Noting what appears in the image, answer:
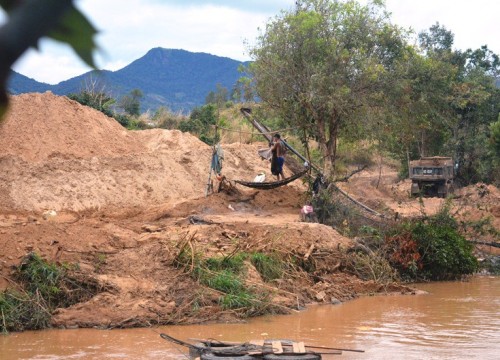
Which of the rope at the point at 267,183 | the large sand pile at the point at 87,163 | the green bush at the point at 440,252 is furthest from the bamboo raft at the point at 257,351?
the large sand pile at the point at 87,163

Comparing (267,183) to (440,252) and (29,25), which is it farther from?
(29,25)

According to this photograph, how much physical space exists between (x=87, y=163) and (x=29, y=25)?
1644 centimetres

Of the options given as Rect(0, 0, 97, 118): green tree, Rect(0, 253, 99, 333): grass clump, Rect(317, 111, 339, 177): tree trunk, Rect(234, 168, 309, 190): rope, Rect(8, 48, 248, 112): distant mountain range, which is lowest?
Rect(0, 253, 99, 333): grass clump

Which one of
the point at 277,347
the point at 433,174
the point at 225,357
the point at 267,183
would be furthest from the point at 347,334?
the point at 433,174

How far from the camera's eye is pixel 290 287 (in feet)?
36.0

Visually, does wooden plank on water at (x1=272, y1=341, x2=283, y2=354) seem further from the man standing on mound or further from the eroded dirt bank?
the man standing on mound

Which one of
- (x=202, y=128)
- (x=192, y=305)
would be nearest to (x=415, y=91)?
(x=202, y=128)

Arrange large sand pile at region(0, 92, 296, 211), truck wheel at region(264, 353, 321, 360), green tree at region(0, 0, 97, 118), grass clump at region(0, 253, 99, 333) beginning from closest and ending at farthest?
green tree at region(0, 0, 97, 118) → truck wheel at region(264, 353, 321, 360) → grass clump at region(0, 253, 99, 333) → large sand pile at region(0, 92, 296, 211)

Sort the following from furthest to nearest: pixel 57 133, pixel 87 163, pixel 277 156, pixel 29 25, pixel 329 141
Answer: pixel 329 141, pixel 57 133, pixel 87 163, pixel 277 156, pixel 29 25

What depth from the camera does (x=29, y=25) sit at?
577mm

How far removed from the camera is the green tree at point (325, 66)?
17.5 meters

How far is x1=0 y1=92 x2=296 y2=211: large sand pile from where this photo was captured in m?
15.3

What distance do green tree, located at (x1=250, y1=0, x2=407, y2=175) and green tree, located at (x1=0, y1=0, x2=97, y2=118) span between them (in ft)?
54.4

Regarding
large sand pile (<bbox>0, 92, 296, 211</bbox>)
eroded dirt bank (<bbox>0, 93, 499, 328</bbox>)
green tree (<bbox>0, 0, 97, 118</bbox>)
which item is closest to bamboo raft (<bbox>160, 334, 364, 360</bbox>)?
eroded dirt bank (<bbox>0, 93, 499, 328</bbox>)
